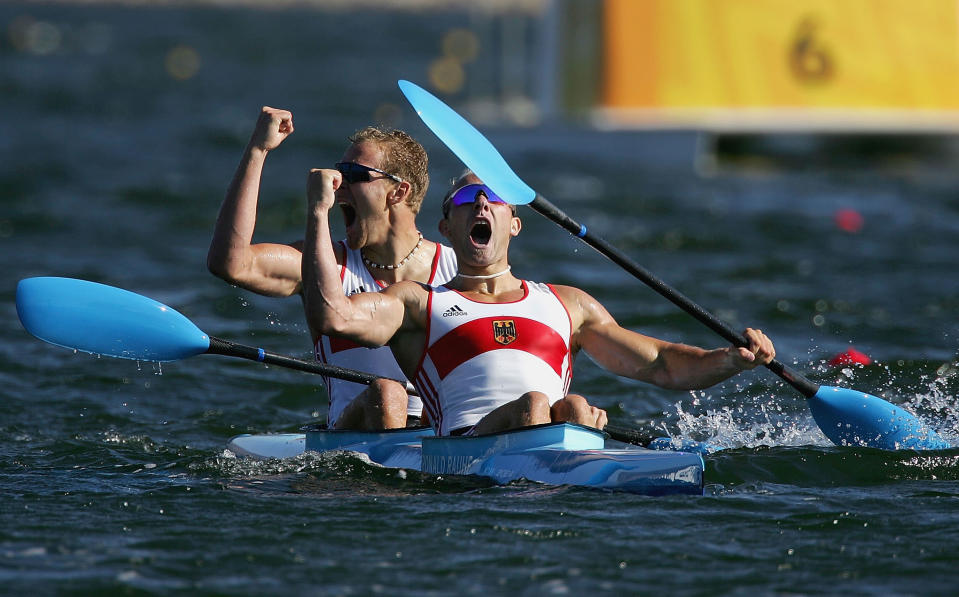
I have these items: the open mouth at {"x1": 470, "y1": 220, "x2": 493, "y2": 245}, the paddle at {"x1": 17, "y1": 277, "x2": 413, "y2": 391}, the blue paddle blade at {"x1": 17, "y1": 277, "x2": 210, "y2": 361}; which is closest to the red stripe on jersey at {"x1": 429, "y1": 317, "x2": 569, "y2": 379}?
the open mouth at {"x1": 470, "y1": 220, "x2": 493, "y2": 245}

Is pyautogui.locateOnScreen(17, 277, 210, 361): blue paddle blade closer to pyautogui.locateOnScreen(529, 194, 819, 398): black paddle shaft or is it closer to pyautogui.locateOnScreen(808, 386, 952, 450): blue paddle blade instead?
pyautogui.locateOnScreen(529, 194, 819, 398): black paddle shaft

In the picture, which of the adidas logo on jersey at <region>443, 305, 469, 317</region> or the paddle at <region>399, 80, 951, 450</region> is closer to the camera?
the adidas logo on jersey at <region>443, 305, 469, 317</region>

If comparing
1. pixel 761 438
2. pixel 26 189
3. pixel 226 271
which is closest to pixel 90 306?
pixel 226 271

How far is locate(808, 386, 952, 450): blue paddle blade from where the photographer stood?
20.2 ft

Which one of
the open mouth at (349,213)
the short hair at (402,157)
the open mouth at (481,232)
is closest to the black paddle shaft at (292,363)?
the open mouth at (349,213)

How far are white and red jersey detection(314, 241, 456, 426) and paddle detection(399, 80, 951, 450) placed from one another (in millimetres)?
577

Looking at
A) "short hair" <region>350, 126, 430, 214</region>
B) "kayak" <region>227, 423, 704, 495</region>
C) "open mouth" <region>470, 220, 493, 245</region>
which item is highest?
"short hair" <region>350, 126, 430, 214</region>

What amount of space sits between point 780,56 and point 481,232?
530 inches

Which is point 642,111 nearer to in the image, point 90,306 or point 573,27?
point 573,27

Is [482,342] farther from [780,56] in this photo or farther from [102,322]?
[780,56]

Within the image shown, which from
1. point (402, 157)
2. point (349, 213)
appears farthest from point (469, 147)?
point (349, 213)

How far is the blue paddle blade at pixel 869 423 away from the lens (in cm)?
616

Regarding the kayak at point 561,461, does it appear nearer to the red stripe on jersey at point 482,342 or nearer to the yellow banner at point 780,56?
the red stripe on jersey at point 482,342

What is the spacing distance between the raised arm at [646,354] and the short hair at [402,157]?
816 mm
